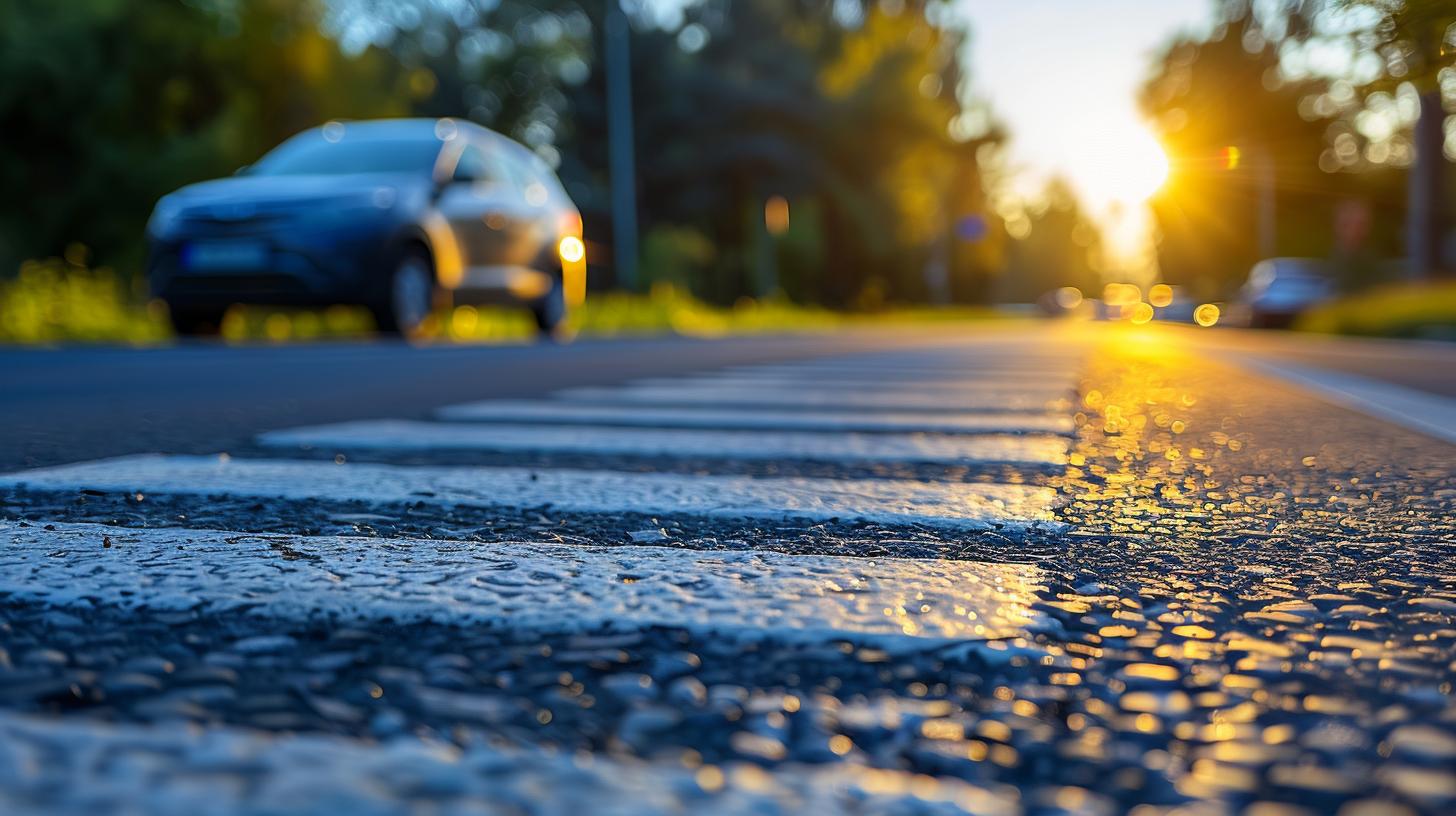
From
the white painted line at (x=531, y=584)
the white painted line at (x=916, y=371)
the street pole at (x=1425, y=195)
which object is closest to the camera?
the white painted line at (x=531, y=584)

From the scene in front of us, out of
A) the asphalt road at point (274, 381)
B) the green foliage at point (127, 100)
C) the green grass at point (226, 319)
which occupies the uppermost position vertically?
the green foliage at point (127, 100)

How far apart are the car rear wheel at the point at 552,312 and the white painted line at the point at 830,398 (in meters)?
6.68

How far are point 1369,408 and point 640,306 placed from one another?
14.9 meters

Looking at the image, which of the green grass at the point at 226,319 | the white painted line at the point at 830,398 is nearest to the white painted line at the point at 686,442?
the white painted line at the point at 830,398

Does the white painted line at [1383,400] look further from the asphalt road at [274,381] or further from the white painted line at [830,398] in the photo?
the white painted line at [830,398]

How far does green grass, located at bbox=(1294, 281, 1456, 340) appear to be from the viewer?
17062 millimetres

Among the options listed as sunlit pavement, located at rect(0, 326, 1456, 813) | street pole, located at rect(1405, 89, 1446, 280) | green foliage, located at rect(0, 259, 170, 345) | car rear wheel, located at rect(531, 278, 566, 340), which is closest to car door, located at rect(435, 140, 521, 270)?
car rear wheel, located at rect(531, 278, 566, 340)

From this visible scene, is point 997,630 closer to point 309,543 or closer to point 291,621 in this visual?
point 291,621

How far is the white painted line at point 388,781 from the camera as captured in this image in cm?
97

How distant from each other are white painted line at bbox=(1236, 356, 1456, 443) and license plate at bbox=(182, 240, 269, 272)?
629cm

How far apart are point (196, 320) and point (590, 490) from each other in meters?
8.66

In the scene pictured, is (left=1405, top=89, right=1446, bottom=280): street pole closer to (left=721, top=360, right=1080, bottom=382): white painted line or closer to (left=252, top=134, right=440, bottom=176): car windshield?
(left=721, top=360, right=1080, bottom=382): white painted line

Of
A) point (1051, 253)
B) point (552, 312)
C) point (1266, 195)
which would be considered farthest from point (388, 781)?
point (1051, 253)

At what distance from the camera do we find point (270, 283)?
940 cm
